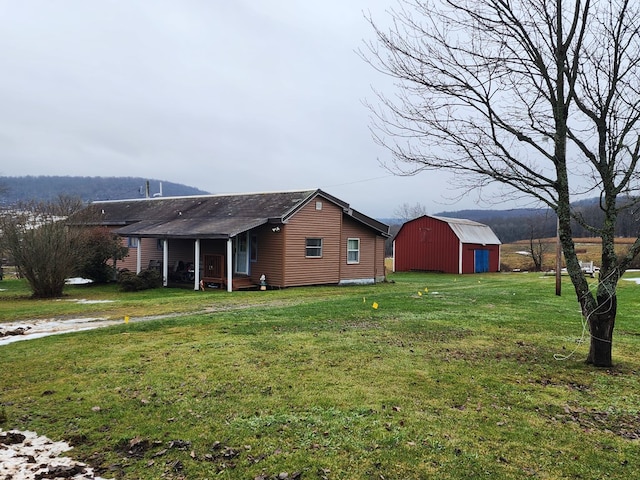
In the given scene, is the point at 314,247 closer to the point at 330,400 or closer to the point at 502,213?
the point at 502,213

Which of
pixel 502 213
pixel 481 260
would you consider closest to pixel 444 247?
pixel 481 260

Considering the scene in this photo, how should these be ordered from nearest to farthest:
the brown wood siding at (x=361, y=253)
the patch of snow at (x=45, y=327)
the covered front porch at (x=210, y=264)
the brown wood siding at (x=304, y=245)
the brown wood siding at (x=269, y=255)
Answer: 1. the patch of snow at (x=45, y=327)
2. the covered front porch at (x=210, y=264)
3. the brown wood siding at (x=269, y=255)
4. the brown wood siding at (x=304, y=245)
5. the brown wood siding at (x=361, y=253)

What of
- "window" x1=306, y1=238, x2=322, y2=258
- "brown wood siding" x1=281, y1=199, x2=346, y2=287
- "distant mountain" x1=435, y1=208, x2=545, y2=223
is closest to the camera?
"distant mountain" x1=435, y1=208, x2=545, y2=223

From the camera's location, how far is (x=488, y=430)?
4.81 m

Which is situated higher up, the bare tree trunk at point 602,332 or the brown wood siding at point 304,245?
the brown wood siding at point 304,245

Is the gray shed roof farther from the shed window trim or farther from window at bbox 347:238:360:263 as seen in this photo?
the shed window trim

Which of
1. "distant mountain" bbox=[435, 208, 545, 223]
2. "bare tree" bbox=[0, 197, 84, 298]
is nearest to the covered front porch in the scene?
"bare tree" bbox=[0, 197, 84, 298]

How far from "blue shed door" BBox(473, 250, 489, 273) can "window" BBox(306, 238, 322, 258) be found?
Result: 64.6 feet

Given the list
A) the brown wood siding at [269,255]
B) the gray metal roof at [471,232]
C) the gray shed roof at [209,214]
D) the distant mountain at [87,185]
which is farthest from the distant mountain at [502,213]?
the distant mountain at [87,185]

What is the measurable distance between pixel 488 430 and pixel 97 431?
12.9 ft

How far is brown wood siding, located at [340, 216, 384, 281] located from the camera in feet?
79.5

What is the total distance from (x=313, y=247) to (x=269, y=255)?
2.19 meters

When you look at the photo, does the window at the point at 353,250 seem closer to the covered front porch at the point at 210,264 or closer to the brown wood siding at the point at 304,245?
the brown wood siding at the point at 304,245

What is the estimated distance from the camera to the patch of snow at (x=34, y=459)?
13.1 ft
